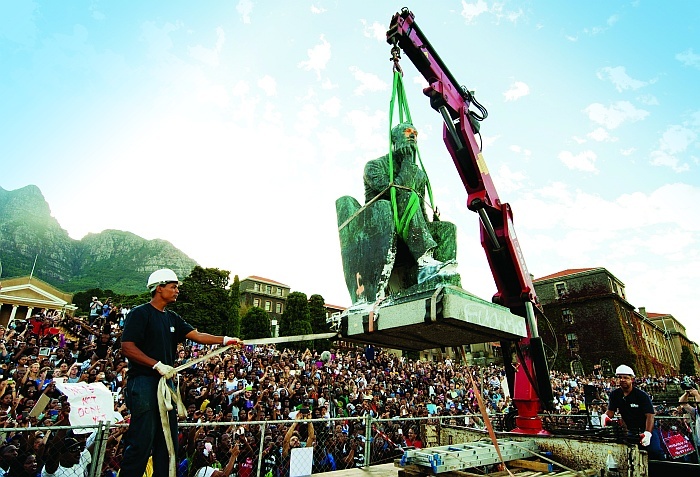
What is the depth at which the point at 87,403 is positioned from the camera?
14.1 feet

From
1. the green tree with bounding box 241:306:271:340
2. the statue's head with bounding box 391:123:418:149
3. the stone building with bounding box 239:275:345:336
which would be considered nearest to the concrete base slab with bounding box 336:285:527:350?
the statue's head with bounding box 391:123:418:149

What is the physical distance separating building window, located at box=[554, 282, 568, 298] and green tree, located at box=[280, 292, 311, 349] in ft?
90.1

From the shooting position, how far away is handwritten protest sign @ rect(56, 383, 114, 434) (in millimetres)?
4211

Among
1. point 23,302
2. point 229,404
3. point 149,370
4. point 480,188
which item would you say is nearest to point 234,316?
point 23,302

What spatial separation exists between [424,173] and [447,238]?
2.47 feet

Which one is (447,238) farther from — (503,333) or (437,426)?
(437,426)

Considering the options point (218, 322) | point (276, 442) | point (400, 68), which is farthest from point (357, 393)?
point (218, 322)

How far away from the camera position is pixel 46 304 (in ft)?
135

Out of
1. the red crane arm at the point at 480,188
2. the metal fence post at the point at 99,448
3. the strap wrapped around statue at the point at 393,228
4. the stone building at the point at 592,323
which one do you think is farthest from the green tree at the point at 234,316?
the strap wrapped around statue at the point at 393,228

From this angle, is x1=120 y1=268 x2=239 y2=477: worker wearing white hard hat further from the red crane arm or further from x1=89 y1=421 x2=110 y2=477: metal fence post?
the red crane arm

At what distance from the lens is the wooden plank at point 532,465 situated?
3832mm

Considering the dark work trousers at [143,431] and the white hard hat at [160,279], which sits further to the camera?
the white hard hat at [160,279]

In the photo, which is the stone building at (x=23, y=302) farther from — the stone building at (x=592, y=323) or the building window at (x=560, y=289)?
the building window at (x=560, y=289)

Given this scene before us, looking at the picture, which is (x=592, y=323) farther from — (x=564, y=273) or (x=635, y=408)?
(x=635, y=408)
